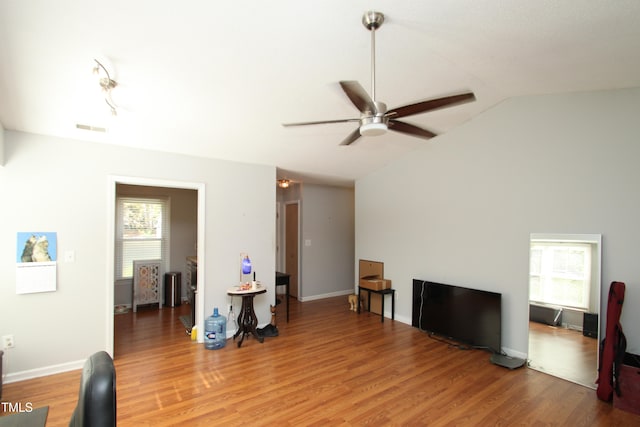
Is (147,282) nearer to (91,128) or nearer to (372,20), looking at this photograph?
(91,128)

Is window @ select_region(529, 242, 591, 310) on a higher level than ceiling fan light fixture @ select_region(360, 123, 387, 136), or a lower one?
lower

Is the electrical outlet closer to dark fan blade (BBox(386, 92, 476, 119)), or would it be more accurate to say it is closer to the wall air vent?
the wall air vent

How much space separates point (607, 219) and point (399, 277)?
105 inches

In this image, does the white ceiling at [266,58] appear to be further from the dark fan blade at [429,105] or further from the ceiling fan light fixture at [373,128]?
the ceiling fan light fixture at [373,128]

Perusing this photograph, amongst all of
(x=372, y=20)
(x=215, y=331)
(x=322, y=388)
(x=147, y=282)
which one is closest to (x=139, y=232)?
(x=147, y=282)

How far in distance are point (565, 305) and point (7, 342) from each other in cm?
557

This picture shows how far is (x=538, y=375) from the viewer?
10.3 ft

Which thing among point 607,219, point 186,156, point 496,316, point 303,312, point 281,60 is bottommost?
point 303,312

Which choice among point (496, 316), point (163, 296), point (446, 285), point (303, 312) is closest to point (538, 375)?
point (496, 316)

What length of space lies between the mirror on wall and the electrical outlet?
531cm

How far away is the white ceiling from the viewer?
179 cm

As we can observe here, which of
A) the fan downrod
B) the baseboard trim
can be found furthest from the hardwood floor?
the fan downrod

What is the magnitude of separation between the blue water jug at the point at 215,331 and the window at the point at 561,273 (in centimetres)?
367

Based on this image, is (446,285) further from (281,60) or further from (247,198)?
(281,60)
